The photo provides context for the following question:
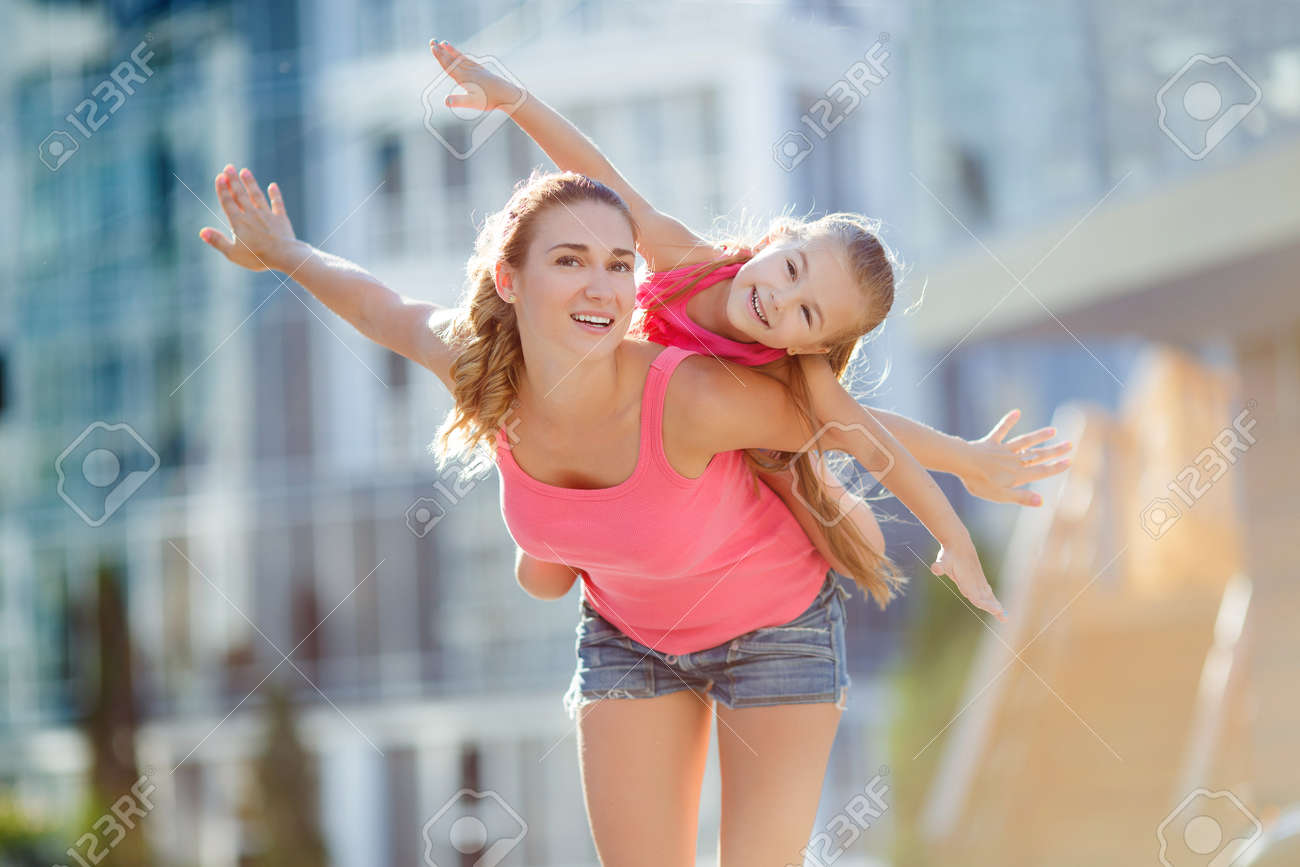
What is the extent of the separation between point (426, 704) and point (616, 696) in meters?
A: 12.0

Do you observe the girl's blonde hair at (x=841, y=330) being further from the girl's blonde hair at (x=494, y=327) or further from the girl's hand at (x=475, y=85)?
the girl's hand at (x=475, y=85)

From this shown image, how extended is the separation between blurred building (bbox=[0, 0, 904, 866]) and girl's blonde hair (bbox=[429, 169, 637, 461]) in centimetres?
1112

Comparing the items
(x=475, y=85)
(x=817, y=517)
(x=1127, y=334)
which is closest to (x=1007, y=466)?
(x=817, y=517)

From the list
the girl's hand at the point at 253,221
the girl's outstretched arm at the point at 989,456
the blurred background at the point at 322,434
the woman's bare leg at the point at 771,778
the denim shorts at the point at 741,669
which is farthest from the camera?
the blurred background at the point at 322,434

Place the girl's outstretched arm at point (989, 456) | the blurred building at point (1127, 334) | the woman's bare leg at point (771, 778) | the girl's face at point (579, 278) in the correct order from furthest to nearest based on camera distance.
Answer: the blurred building at point (1127, 334), the girl's outstretched arm at point (989, 456), the woman's bare leg at point (771, 778), the girl's face at point (579, 278)

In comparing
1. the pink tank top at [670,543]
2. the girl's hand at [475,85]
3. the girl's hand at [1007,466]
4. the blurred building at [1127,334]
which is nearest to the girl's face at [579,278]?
the pink tank top at [670,543]

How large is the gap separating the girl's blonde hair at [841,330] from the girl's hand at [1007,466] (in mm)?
260

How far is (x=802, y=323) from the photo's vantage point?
2609mm

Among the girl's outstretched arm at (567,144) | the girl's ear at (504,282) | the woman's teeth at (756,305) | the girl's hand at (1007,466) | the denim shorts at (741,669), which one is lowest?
the denim shorts at (741,669)

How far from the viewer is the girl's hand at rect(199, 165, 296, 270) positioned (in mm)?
3014

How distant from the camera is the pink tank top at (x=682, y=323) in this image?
270 cm

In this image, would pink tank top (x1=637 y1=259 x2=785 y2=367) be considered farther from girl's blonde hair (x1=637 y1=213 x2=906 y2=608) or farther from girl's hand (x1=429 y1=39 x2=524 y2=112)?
girl's hand (x1=429 y1=39 x2=524 y2=112)

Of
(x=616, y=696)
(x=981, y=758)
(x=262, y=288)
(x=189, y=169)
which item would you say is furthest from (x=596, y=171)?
(x=189, y=169)

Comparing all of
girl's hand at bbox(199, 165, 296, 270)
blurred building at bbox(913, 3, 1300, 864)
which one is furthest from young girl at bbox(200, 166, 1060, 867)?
blurred building at bbox(913, 3, 1300, 864)
